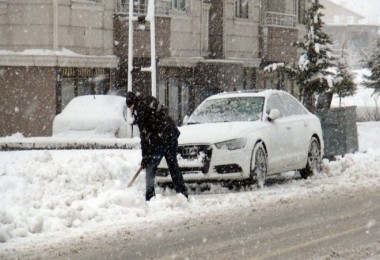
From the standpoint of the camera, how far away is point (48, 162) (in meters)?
16.5

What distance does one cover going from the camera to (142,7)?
3023 cm

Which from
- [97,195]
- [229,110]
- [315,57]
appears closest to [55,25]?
[315,57]

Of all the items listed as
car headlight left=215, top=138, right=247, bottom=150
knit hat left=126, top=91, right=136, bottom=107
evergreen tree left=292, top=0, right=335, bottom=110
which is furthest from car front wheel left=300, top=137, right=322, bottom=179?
evergreen tree left=292, top=0, right=335, bottom=110

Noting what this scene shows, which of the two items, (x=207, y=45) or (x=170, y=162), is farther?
(x=207, y=45)

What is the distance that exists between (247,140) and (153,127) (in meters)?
1.81

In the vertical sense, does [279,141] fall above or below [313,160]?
above

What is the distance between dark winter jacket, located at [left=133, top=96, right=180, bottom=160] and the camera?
1301cm

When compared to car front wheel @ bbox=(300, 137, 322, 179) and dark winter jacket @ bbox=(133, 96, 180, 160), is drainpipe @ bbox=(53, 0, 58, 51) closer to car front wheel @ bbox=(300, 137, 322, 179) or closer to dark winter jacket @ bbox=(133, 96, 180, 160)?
car front wheel @ bbox=(300, 137, 322, 179)

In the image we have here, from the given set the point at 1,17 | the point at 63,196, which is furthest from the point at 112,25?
the point at 63,196

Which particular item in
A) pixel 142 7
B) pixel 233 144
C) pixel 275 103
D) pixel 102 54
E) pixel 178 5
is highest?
pixel 178 5

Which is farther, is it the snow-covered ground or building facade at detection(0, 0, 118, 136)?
building facade at detection(0, 0, 118, 136)

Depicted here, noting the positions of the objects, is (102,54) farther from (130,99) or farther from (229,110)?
(130,99)

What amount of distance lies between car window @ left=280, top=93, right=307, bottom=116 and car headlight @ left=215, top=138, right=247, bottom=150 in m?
2.44

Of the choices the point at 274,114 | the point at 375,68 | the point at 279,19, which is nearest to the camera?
the point at 274,114
